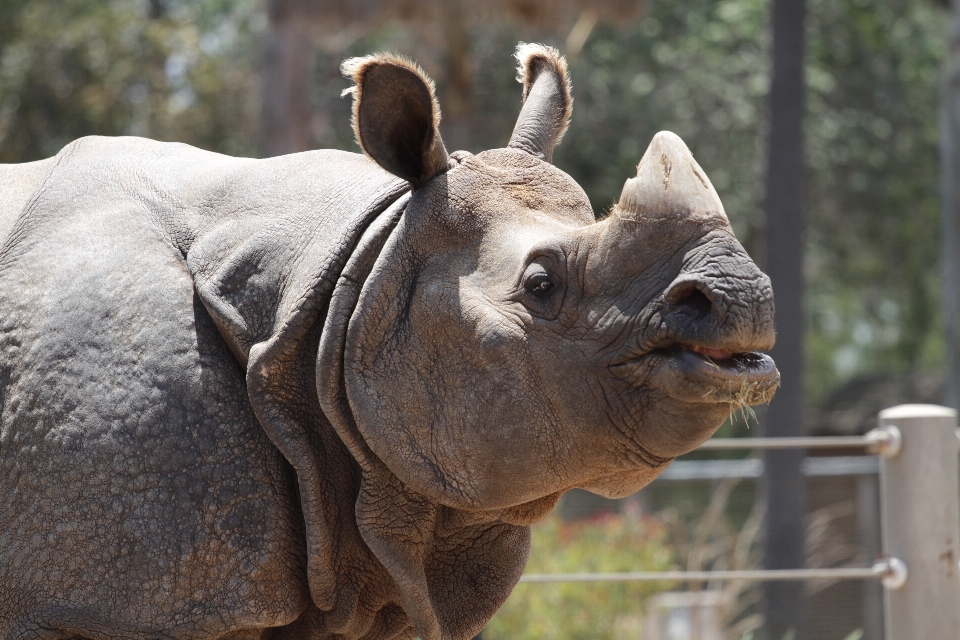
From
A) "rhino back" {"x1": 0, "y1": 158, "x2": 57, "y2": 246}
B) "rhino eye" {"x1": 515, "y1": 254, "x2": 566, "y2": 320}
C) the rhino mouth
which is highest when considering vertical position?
"rhino back" {"x1": 0, "y1": 158, "x2": 57, "y2": 246}

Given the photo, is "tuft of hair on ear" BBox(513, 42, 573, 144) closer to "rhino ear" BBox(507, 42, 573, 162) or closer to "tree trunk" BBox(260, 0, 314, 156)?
"rhino ear" BBox(507, 42, 573, 162)

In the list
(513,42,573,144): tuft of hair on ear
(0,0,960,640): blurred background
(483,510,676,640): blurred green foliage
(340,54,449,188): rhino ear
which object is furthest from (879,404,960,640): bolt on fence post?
(0,0,960,640): blurred background

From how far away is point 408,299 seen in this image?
2.49 metres

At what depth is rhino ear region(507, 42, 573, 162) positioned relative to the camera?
2.80m

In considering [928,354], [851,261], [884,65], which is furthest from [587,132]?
[928,354]

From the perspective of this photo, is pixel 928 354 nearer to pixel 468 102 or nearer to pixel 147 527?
pixel 468 102

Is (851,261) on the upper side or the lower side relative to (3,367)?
lower

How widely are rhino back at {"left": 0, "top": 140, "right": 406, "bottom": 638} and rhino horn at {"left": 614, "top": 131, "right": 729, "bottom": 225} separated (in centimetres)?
65

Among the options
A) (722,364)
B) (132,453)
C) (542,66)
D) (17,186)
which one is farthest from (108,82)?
(722,364)

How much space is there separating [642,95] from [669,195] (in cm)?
1328

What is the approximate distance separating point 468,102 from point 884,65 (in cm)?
572

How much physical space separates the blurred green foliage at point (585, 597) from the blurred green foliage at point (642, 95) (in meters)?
7.27

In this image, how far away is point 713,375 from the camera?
2.20 m

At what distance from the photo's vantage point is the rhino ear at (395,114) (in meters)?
2.54
